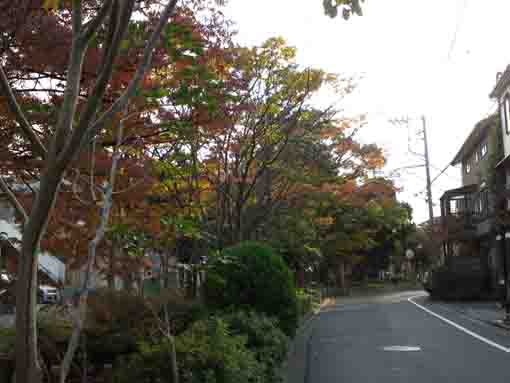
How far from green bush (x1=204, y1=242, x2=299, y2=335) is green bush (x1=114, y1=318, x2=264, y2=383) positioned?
4436 millimetres

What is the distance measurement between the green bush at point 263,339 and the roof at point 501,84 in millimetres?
21913

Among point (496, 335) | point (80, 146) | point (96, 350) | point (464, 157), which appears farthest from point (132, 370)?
point (464, 157)

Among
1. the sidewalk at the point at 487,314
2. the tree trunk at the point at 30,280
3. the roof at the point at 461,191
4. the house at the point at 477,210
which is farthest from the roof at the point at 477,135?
the tree trunk at the point at 30,280

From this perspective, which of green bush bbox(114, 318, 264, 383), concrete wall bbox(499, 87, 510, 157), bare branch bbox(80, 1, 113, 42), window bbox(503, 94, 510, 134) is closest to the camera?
bare branch bbox(80, 1, 113, 42)

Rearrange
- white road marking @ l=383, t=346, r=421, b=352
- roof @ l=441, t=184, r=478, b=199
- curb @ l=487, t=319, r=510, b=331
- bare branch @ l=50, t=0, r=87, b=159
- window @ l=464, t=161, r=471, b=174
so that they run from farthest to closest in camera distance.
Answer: window @ l=464, t=161, r=471, b=174 → roof @ l=441, t=184, r=478, b=199 → curb @ l=487, t=319, r=510, b=331 → white road marking @ l=383, t=346, r=421, b=352 → bare branch @ l=50, t=0, r=87, b=159

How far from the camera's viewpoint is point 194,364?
6.62 metres

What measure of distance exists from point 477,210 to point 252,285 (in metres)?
31.1

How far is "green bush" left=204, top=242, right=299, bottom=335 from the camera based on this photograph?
12031 millimetres

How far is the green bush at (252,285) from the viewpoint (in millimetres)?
12031

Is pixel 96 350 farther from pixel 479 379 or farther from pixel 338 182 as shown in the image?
pixel 338 182

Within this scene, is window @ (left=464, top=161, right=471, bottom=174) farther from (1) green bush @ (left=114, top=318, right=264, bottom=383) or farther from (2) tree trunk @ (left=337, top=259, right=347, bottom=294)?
(1) green bush @ (left=114, top=318, right=264, bottom=383)

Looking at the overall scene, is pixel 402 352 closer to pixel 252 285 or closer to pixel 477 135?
pixel 252 285

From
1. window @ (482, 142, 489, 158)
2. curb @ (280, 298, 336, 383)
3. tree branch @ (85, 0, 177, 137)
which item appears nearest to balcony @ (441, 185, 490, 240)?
window @ (482, 142, 489, 158)

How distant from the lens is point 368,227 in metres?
44.6
